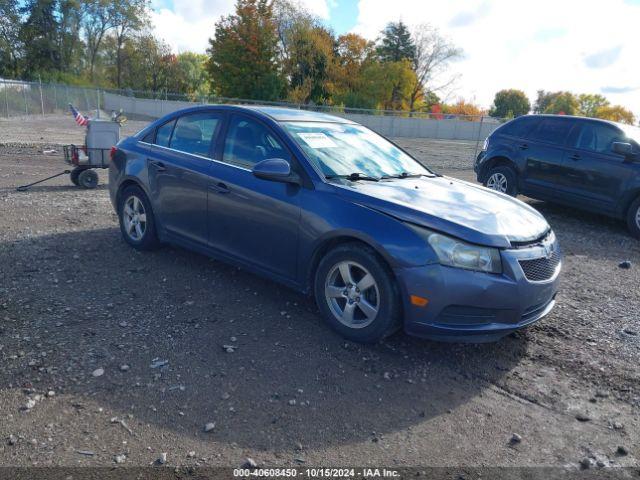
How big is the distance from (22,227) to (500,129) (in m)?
8.34

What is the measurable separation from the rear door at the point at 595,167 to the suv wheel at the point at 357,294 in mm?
6346

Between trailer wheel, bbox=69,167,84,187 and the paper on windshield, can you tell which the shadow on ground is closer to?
the paper on windshield

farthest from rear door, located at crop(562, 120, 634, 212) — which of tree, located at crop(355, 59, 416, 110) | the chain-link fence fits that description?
tree, located at crop(355, 59, 416, 110)

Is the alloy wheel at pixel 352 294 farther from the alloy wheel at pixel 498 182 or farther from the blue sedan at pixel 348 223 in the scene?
the alloy wheel at pixel 498 182

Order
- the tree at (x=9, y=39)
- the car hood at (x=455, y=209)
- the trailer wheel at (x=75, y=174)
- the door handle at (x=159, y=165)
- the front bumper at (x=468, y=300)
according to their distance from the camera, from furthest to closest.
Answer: the tree at (x=9, y=39) < the trailer wheel at (x=75, y=174) < the door handle at (x=159, y=165) < the car hood at (x=455, y=209) < the front bumper at (x=468, y=300)

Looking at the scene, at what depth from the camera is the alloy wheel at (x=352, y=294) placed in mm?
3912

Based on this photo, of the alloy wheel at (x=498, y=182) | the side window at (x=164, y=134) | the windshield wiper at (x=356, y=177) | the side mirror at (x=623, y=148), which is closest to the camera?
the windshield wiper at (x=356, y=177)

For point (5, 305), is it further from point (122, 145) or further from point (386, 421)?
point (386, 421)

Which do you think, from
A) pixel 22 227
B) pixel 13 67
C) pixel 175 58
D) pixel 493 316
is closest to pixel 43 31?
pixel 13 67

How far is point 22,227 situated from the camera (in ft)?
22.5

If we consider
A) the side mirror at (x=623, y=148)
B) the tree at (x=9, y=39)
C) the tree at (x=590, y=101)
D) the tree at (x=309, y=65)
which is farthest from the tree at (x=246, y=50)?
the tree at (x=590, y=101)

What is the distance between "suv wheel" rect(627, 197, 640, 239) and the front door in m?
6.44

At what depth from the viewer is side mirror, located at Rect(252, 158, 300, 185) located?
13.9 feet

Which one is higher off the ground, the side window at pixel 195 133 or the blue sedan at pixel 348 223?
the side window at pixel 195 133
